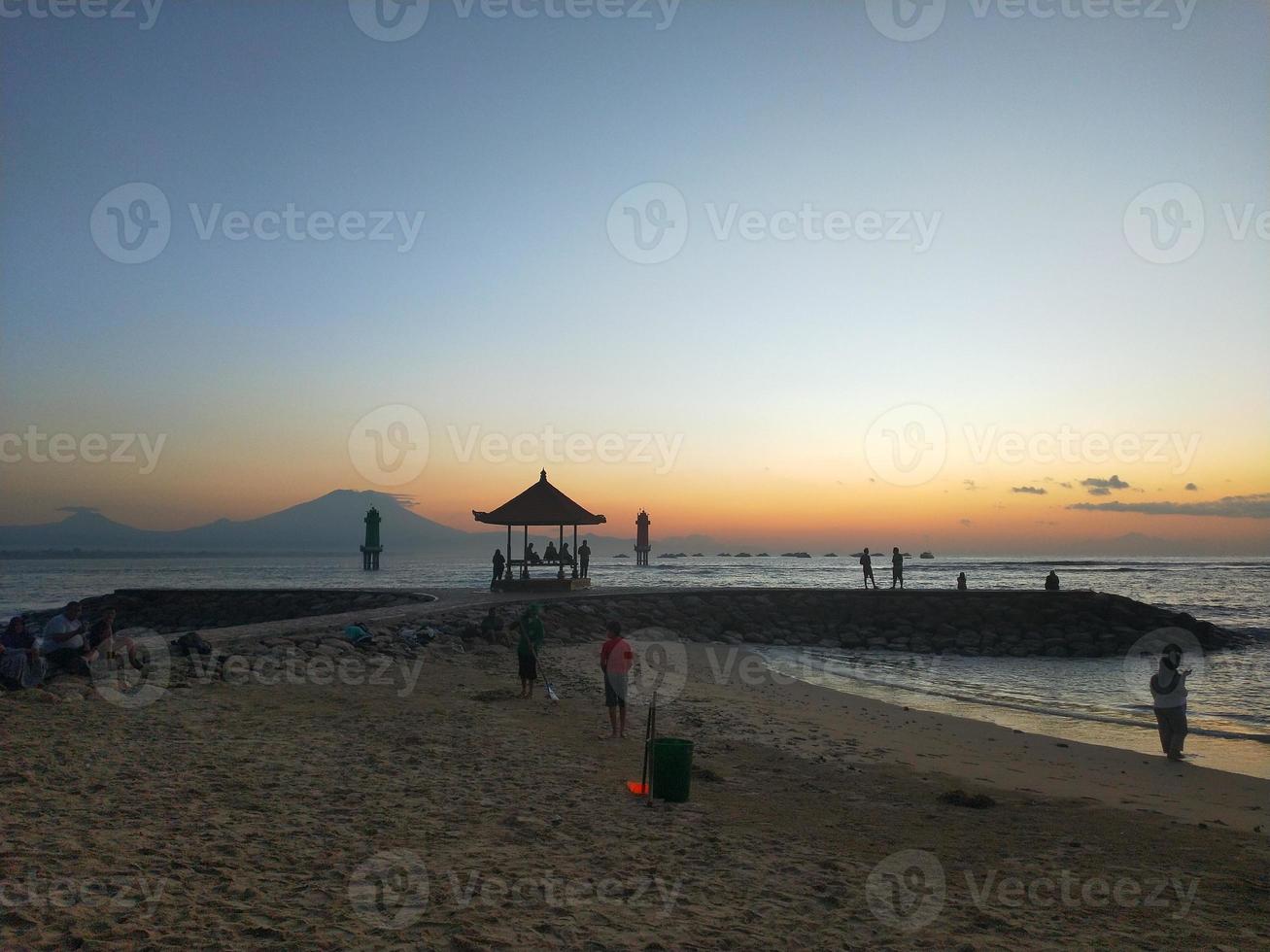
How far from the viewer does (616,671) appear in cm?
1080

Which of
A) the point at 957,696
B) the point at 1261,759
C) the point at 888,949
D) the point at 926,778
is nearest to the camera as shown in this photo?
the point at 888,949

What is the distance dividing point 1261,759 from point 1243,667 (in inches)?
564

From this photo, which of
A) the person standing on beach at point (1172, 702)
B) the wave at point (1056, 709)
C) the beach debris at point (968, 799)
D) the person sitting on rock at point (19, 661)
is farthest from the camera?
the wave at point (1056, 709)

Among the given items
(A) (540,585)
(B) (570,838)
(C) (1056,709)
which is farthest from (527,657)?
(A) (540,585)

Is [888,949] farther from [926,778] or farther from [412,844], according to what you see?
[926,778]

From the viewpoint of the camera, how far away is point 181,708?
11.4 m

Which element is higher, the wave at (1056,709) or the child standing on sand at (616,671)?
the child standing on sand at (616,671)

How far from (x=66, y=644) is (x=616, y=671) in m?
8.93

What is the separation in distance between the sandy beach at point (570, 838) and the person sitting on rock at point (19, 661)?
451 mm

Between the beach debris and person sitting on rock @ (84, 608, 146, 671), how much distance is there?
1234 cm

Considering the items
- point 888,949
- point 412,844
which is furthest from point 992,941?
point 412,844

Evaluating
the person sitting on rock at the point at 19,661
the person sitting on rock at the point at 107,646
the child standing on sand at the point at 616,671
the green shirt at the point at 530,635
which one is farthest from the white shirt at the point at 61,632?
the child standing on sand at the point at 616,671

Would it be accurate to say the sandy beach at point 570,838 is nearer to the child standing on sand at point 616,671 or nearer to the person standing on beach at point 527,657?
the child standing on sand at point 616,671

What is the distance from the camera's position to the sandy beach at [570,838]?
533 centimetres
